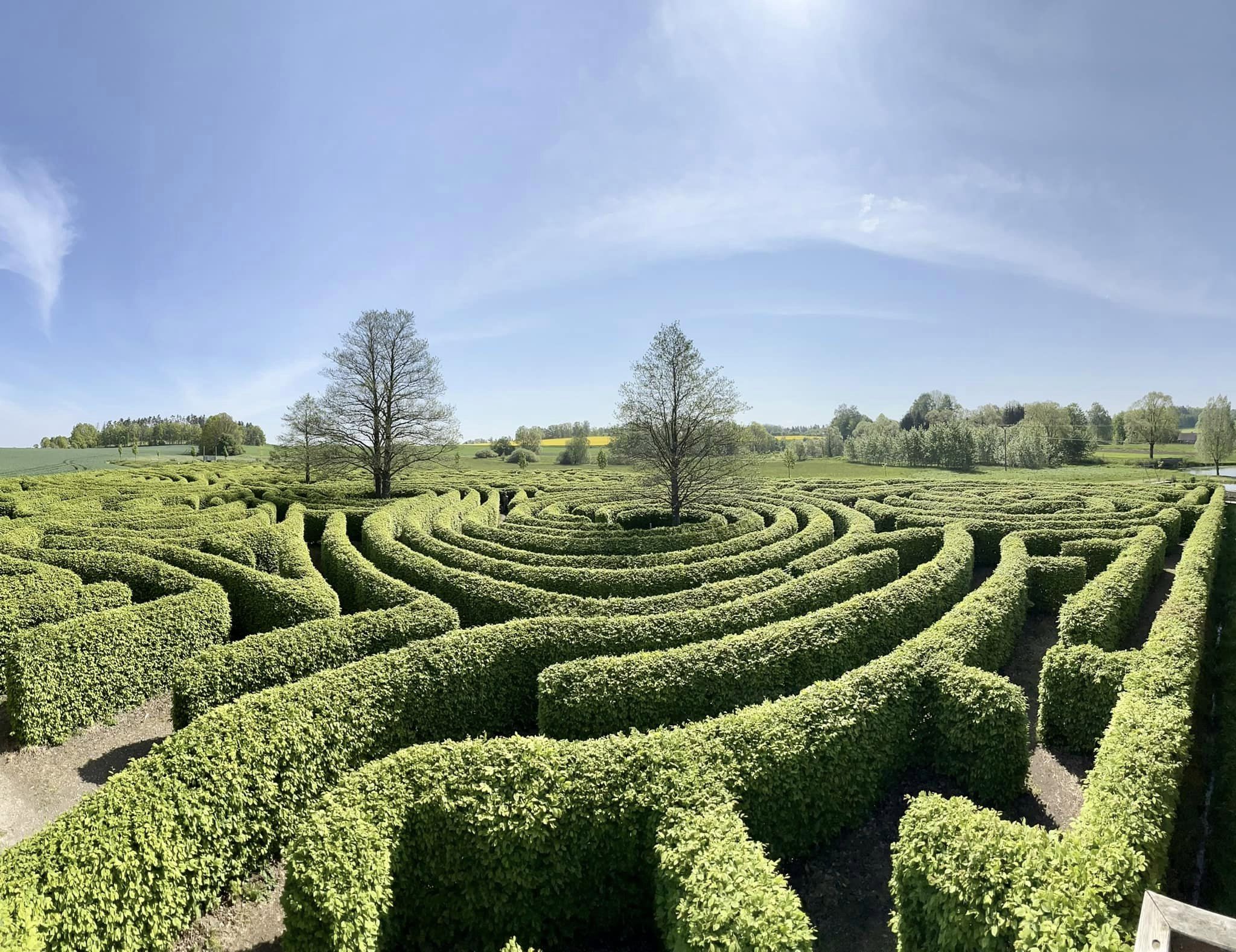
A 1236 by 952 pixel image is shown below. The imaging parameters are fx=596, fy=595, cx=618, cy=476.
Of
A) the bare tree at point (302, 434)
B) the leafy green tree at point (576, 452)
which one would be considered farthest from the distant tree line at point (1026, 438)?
the bare tree at point (302, 434)

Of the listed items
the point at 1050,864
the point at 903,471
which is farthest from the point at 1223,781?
the point at 903,471

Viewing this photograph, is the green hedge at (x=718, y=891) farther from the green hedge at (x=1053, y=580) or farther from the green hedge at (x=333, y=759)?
the green hedge at (x=1053, y=580)

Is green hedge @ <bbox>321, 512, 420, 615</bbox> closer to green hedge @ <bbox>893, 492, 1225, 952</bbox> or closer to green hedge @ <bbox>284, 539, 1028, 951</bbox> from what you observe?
green hedge @ <bbox>284, 539, 1028, 951</bbox>

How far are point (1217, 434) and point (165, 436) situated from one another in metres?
155

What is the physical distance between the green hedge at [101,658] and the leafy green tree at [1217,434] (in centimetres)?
8756

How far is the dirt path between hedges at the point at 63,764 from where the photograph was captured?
9898 mm

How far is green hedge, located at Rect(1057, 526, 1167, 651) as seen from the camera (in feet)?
46.1

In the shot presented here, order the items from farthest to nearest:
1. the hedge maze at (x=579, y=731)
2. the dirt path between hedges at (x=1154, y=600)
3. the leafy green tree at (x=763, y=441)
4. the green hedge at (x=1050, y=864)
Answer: the leafy green tree at (x=763, y=441)
the dirt path between hedges at (x=1154, y=600)
the hedge maze at (x=579, y=731)
the green hedge at (x=1050, y=864)

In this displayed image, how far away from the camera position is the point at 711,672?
37.6 feet

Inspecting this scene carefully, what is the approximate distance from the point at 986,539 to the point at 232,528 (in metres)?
29.4

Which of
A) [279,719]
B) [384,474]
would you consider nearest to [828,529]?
[279,719]

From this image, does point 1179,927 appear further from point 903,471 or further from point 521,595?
point 903,471

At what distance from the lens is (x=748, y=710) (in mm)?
9766

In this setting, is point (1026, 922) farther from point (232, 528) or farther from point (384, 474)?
point (384, 474)
